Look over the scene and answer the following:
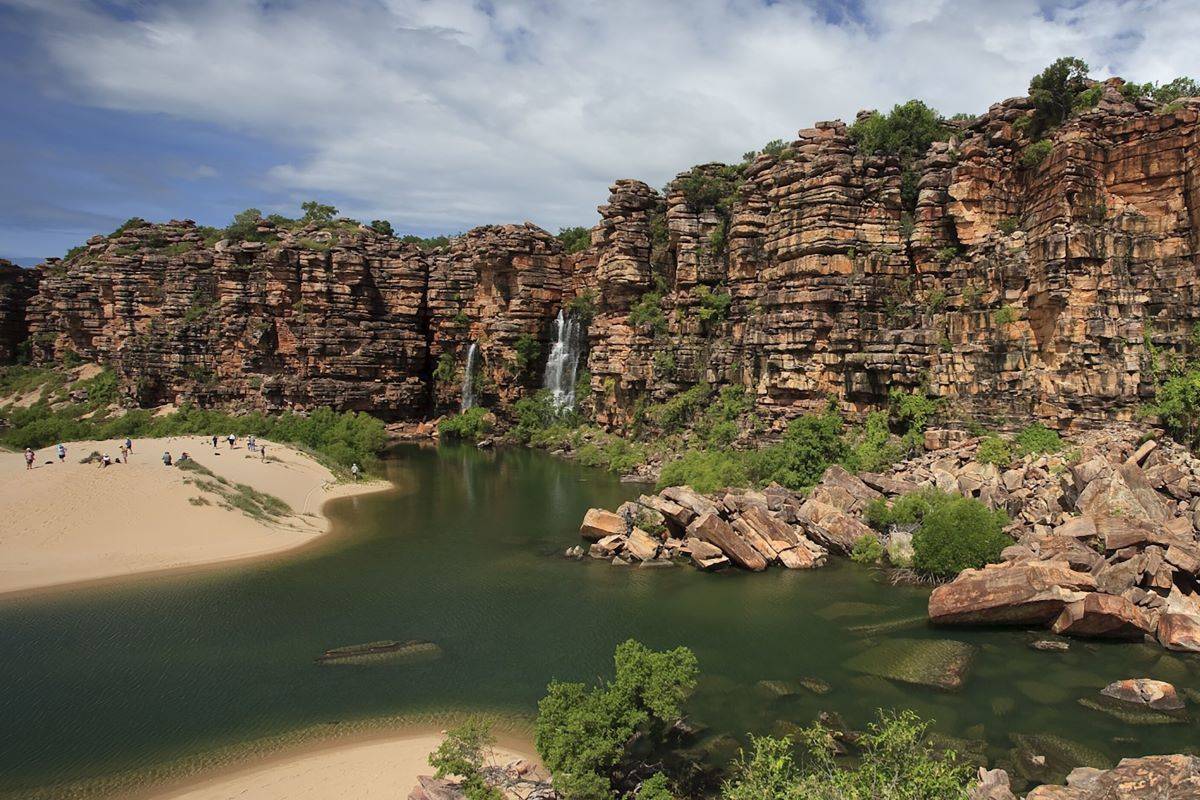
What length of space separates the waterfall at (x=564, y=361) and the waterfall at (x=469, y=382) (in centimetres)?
684

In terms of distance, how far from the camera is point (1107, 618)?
58.0 ft

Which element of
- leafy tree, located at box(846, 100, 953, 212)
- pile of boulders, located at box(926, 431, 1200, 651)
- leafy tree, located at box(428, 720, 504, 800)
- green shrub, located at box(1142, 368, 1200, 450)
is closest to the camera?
leafy tree, located at box(428, 720, 504, 800)

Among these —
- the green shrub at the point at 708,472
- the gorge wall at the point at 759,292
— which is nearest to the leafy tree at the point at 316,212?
the gorge wall at the point at 759,292

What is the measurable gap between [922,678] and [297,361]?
5391cm

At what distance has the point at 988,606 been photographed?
18.8 metres

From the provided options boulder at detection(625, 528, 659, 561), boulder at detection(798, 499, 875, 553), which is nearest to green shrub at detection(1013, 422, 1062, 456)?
boulder at detection(798, 499, 875, 553)

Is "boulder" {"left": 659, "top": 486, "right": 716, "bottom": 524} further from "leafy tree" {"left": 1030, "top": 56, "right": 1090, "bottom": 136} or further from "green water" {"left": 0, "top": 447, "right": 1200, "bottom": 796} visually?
"leafy tree" {"left": 1030, "top": 56, "right": 1090, "bottom": 136}

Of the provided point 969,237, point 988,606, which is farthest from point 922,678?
point 969,237

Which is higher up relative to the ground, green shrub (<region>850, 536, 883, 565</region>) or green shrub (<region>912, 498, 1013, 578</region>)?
green shrub (<region>912, 498, 1013, 578</region>)

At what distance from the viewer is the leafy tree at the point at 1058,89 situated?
30.6m

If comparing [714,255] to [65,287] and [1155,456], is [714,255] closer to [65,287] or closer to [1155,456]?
[1155,456]

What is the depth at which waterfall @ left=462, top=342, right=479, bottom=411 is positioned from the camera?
6041 centimetres

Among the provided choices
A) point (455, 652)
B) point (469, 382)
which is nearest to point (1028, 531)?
point (455, 652)

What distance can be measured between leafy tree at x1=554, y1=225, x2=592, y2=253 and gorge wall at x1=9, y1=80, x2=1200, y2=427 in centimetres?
204
